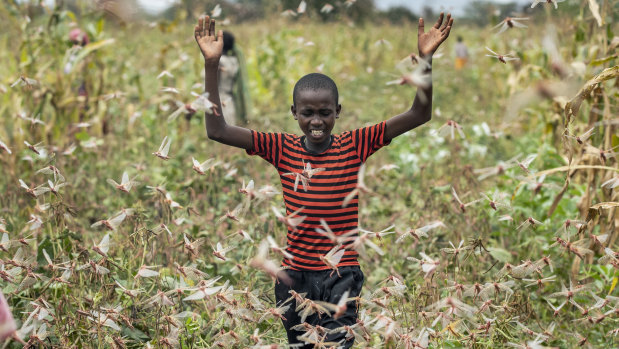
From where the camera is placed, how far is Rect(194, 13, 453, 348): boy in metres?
1.93

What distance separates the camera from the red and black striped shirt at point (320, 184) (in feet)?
6.44

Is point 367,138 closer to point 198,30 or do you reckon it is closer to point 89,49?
point 198,30

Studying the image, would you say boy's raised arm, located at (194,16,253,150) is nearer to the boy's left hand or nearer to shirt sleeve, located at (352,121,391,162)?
shirt sleeve, located at (352,121,391,162)

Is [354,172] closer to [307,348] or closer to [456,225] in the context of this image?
[307,348]

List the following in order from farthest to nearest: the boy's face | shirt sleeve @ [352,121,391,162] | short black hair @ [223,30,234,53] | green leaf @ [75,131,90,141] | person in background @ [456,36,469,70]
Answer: person in background @ [456,36,469,70], short black hair @ [223,30,234,53], green leaf @ [75,131,90,141], shirt sleeve @ [352,121,391,162], the boy's face

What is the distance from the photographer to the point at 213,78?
76.8 inches

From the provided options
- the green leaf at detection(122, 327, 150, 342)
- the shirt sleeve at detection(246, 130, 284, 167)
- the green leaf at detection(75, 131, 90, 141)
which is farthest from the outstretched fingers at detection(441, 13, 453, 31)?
the green leaf at detection(75, 131, 90, 141)

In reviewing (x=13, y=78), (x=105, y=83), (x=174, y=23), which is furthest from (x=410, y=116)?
(x=174, y=23)

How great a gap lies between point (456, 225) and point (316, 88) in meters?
1.42

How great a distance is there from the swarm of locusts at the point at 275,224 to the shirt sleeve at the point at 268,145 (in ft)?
0.38

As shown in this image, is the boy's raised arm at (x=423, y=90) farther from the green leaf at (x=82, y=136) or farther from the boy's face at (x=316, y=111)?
the green leaf at (x=82, y=136)

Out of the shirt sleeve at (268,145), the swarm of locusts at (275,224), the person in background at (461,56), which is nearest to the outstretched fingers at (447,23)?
the swarm of locusts at (275,224)

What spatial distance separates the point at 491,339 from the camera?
74.2 inches

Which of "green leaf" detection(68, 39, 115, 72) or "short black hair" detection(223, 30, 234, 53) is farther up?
"green leaf" detection(68, 39, 115, 72)
